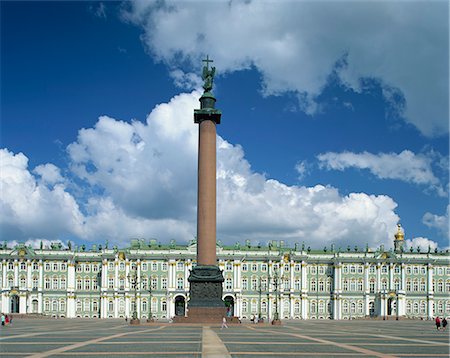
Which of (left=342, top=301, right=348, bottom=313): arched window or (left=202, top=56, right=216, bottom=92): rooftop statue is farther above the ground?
(left=202, top=56, right=216, bottom=92): rooftop statue

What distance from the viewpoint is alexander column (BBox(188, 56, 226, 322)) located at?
60.1 meters

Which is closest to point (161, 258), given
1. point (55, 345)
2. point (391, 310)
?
point (391, 310)

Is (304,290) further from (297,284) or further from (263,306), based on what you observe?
(263,306)

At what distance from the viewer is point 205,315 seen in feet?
196

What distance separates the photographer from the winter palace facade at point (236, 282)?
122438 millimetres

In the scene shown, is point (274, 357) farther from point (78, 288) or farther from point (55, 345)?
point (78, 288)

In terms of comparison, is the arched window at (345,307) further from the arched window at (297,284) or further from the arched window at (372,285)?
the arched window at (297,284)

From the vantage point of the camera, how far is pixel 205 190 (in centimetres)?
6147

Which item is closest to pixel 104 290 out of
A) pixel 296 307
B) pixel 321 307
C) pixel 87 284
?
pixel 87 284

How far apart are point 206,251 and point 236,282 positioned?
6501 cm

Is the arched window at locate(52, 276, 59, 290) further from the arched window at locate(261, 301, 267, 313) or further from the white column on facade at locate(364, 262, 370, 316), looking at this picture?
the white column on facade at locate(364, 262, 370, 316)

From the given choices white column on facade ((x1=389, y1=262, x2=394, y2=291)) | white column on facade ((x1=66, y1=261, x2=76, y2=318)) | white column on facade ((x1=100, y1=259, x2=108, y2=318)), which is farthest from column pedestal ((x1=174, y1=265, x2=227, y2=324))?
white column on facade ((x1=389, y1=262, x2=394, y2=291))

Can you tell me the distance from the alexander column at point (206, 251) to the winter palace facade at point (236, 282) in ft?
202

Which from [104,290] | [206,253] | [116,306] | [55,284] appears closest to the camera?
[206,253]
